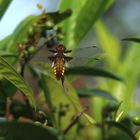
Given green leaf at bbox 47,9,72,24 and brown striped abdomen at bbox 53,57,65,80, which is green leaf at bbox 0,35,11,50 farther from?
brown striped abdomen at bbox 53,57,65,80

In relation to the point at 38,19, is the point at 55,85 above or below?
below

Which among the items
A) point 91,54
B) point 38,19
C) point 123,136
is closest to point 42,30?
point 38,19

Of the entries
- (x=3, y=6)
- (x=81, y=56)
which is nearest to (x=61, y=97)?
(x=81, y=56)

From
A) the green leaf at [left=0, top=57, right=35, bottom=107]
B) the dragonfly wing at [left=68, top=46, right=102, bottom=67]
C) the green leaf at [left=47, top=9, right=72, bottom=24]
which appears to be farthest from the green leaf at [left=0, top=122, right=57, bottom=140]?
the green leaf at [left=47, top=9, right=72, bottom=24]

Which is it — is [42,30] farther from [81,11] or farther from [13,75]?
Result: [13,75]

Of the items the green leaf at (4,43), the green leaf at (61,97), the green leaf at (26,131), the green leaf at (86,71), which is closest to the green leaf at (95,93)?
the green leaf at (86,71)

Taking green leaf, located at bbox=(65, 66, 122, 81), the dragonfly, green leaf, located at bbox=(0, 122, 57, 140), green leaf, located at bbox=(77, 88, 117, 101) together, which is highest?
the dragonfly

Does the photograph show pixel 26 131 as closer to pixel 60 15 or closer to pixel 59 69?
pixel 59 69

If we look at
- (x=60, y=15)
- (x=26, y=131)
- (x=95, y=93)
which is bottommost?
(x=95, y=93)
